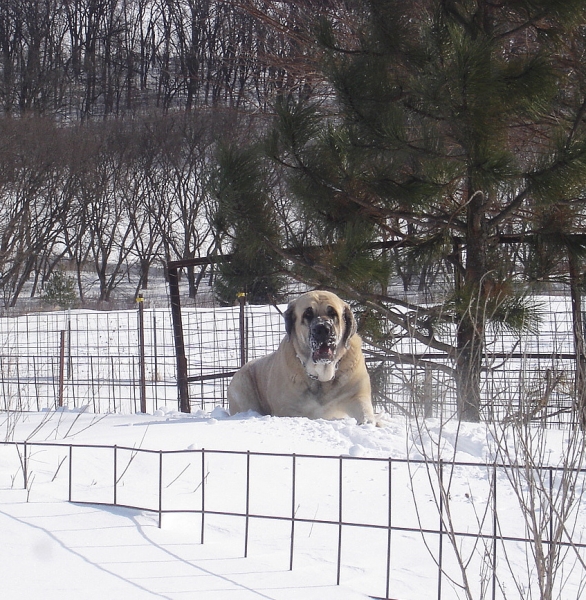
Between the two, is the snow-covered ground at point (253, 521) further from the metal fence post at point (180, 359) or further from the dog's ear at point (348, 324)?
the metal fence post at point (180, 359)

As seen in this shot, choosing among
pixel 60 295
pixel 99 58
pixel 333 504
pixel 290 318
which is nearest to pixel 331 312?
pixel 290 318

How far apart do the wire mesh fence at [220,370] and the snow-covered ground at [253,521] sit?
0.31 m

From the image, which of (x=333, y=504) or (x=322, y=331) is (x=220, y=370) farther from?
(x=333, y=504)

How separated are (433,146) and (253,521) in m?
4.10

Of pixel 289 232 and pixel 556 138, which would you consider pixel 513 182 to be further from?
pixel 289 232

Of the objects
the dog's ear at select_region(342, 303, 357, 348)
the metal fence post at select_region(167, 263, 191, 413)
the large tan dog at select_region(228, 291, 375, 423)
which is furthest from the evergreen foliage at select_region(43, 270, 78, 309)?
the dog's ear at select_region(342, 303, 357, 348)

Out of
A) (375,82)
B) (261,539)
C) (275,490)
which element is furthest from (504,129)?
(261,539)

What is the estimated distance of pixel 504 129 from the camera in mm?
6422

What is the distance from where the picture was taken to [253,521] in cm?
337

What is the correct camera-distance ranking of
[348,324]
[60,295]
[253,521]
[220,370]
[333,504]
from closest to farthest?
[253,521], [333,504], [348,324], [220,370], [60,295]

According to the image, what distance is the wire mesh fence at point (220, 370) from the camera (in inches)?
133

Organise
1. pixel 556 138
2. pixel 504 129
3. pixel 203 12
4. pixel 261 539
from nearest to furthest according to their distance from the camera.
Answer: pixel 261 539
pixel 556 138
pixel 504 129
pixel 203 12

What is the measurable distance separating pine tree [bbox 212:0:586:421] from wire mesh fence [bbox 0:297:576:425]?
70cm

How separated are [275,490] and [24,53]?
35.3 m
